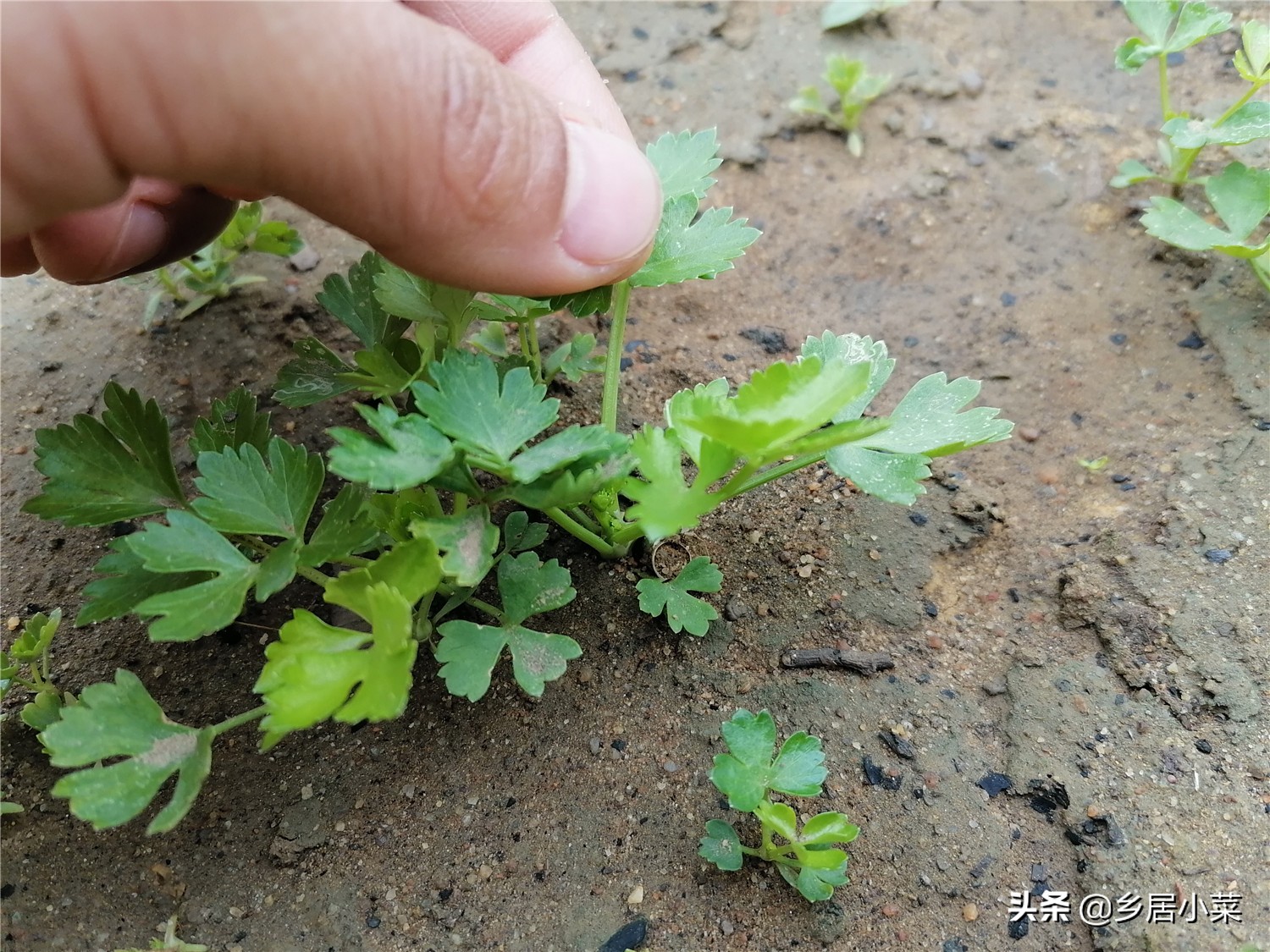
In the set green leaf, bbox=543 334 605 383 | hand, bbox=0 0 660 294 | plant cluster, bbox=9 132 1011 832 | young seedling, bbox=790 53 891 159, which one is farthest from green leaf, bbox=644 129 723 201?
young seedling, bbox=790 53 891 159

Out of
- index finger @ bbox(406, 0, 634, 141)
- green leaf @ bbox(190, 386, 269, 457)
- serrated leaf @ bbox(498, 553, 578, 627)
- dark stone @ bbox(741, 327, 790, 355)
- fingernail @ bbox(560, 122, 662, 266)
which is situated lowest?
dark stone @ bbox(741, 327, 790, 355)

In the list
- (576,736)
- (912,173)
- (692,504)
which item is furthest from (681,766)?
(912,173)

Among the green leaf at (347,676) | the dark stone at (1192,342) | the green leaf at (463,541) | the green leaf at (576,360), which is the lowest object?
the dark stone at (1192,342)

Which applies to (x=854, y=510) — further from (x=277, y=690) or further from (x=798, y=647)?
(x=277, y=690)

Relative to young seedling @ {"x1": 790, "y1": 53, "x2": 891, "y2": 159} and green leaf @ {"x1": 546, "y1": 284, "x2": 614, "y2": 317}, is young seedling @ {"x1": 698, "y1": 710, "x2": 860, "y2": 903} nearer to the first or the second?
green leaf @ {"x1": 546, "y1": 284, "x2": 614, "y2": 317}

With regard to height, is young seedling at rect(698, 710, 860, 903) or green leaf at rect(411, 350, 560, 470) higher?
green leaf at rect(411, 350, 560, 470)

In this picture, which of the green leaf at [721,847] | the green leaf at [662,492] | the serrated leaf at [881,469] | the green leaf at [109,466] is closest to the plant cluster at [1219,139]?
the serrated leaf at [881,469]

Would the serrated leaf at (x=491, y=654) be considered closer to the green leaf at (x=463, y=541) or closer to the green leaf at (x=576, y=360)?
the green leaf at (x=463, y=541)
